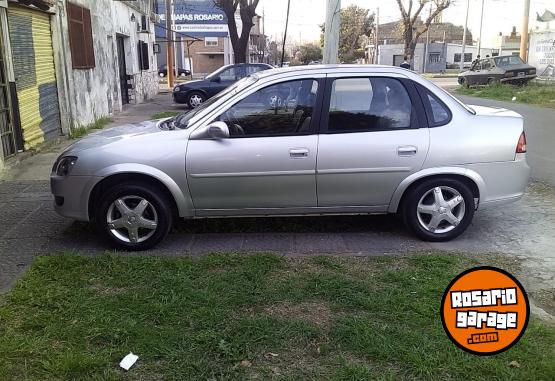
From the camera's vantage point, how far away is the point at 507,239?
534cm

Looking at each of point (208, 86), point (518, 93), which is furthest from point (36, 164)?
point (518, 93)

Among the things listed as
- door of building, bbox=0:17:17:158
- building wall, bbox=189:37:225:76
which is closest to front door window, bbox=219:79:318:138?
door of building, bbox=0:17:17:158

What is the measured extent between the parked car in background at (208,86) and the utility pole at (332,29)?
9.51m

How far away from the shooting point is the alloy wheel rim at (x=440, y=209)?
5125mm

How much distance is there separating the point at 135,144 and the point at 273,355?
2.51m

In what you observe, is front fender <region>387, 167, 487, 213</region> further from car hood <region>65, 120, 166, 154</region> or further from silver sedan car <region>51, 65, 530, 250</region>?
car hood <region>65, 120, 166, 154</region>

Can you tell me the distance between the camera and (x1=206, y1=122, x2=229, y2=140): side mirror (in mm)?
4812

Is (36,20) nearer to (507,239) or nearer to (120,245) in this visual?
(120,245)

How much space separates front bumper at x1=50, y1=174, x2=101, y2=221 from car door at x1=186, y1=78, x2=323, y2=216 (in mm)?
923

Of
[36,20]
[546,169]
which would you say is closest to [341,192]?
[546,169]

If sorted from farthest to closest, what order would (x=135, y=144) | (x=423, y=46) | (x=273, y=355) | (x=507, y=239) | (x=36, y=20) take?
(x=423, y=46) < (x=36, y=20) < (x=507, y=239) < (x=135, y=144) < (x=273, y=355)

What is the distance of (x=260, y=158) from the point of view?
490 centimetres

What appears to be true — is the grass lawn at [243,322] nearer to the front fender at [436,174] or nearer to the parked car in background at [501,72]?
the front fender at [436,174]

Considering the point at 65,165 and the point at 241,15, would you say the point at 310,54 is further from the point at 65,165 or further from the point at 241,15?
the point at 65,165
